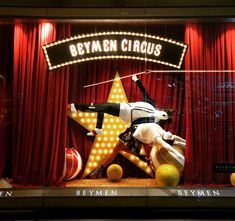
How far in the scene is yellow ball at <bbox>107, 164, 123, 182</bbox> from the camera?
484 centimetres

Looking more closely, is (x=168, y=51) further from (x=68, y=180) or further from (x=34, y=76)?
(x=68, y=180)

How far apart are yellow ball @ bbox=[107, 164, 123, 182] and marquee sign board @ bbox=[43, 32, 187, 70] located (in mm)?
1737

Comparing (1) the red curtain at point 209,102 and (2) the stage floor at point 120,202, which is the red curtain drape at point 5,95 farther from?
(1) the red curtain at point 209,102

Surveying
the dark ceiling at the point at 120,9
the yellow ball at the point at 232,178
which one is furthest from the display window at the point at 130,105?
the dark ceiling at the point at 120,9

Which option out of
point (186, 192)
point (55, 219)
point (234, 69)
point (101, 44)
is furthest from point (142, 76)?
point (55, 219)

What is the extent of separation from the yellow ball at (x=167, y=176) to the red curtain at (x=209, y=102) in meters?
0.29

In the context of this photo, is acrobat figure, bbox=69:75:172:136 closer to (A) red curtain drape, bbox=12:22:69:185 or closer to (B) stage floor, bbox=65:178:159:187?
(A) red curtain drape, bbox=12:22:69:185

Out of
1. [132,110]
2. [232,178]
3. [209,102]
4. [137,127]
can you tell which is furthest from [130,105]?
[232,178]

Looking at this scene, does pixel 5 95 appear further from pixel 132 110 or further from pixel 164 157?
pixel 164 157

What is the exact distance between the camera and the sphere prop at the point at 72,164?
187 inches

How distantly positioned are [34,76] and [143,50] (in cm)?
167

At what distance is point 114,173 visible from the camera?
4.84 metres

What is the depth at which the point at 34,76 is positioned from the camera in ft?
15.4

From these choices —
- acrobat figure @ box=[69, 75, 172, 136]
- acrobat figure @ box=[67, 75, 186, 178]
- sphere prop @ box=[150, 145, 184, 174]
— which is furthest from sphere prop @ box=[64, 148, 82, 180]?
sphere prop @ box=[150, 145, 184, 174]
